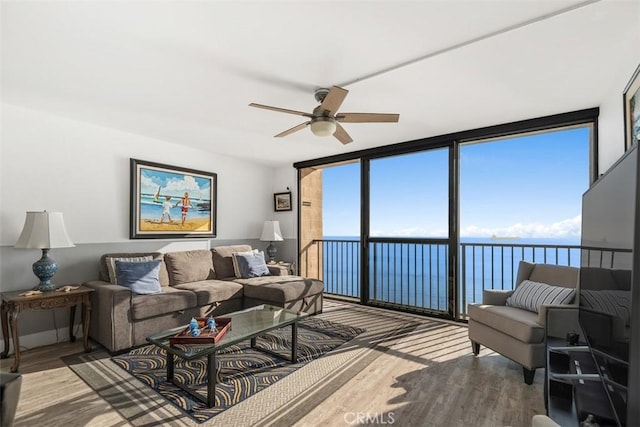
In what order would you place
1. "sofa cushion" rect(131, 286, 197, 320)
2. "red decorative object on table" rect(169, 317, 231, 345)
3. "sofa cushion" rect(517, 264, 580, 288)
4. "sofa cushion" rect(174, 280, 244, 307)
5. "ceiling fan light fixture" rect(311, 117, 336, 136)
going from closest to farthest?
"red decorative object on table" rect(169, 317, 231, 345) < "ceiling fan light fixture" rect(311, 117, 336, 136) < "sofa cushion" rect(517, 264, 580, 288) < "sofa cushion" rect(131, 286, 197, 320) < "sofa cushion" rect(174, 280, 244, 307)

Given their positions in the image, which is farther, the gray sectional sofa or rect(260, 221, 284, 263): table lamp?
rect(260, 221, 284, 263): table lamp

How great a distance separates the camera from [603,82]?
2463mm

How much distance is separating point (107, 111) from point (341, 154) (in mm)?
3080

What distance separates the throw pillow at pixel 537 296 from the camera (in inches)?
93.4

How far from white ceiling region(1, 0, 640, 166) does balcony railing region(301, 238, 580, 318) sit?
160cm

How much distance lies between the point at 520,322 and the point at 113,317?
343cm

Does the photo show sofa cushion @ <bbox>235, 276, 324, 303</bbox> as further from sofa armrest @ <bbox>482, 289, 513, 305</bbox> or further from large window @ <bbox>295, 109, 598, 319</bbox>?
sofa armrest @ <bbox>482, 289, 513, 305</bbox>

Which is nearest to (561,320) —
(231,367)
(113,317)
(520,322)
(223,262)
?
(520,322)

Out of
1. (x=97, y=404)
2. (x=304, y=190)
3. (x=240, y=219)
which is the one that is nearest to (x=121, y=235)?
(x=240, y=219)

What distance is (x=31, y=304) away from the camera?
2635mm

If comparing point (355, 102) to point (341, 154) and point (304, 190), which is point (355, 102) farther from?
point (304, 190)

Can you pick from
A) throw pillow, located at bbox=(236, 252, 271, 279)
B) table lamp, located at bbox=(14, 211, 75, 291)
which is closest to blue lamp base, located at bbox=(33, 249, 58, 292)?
table lamp, located at bbox=(14, 211, 75, 291)

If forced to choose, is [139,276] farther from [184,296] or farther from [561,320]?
[561,320]

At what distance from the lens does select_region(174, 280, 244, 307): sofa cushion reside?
3.51 m
